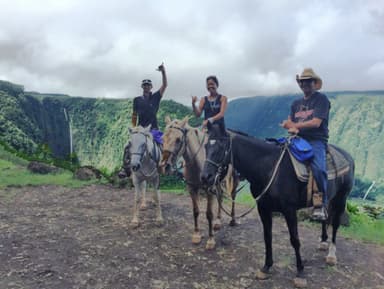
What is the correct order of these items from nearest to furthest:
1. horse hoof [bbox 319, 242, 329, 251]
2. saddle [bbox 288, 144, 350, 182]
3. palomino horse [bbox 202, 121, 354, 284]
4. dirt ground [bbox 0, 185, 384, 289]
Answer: palomino horse [bbox 202, 121, 354, 284] → saddle [bbox 288, 144, 350, 182] → dirt ground [bbox 0, 185, 384, 289] → horse hoof [bbox 319, 242, 329, 251]

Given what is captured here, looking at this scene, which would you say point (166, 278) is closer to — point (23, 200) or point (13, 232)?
point (13, 232)

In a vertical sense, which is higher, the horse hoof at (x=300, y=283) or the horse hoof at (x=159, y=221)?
the horse hoof at (x=159, y=221)

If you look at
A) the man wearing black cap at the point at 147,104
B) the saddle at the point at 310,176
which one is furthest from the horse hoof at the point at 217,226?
the saddle at the point at 310,176

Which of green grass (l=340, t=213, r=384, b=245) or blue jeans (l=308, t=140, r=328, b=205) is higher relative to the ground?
blue jeans (l=308, t=140, r=328, b=205)

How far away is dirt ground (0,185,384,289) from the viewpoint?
17.8 ft

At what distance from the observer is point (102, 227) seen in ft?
26.8

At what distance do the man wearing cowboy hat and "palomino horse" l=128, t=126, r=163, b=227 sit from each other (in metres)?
3.46

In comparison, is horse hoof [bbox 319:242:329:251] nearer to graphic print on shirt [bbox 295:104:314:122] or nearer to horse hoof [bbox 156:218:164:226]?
graphic print on shirt [bbox 295:104:314:122]

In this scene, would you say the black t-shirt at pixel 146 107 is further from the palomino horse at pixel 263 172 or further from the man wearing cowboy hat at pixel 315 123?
the man wearing cowboy hat at pixel 315 123

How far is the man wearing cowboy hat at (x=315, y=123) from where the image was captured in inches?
211

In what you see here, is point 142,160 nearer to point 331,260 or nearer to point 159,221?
point 159,221

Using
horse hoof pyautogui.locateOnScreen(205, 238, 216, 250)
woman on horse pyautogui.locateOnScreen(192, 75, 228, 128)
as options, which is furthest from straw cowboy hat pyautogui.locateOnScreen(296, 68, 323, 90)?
horse hoof pyautogui.locateOnScreen(205, 238, 216, 250)

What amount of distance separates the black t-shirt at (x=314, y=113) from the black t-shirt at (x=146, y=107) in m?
4.06

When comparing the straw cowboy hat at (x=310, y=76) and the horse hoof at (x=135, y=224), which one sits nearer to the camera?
the straw cowboy hat at (x=310, y=76)
